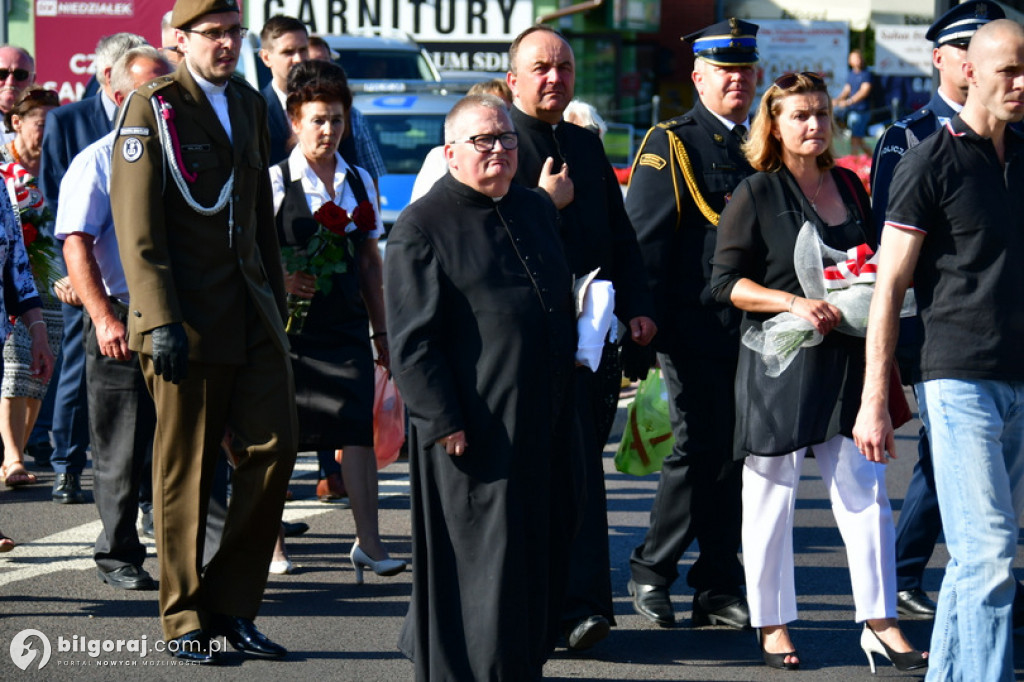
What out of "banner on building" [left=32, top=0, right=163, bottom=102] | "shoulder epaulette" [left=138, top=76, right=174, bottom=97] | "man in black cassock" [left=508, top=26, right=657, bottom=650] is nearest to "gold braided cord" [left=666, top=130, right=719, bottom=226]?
"man in black cassock" [left=508, top=26, right=657, bottom=650]

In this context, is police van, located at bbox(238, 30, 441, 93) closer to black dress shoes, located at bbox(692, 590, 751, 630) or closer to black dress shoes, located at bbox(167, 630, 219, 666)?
black dress shoes, located at bbox(692, 590, 751, 630)

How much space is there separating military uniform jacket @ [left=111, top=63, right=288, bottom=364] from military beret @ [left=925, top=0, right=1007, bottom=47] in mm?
2760

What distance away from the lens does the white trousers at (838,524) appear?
542 centimetres

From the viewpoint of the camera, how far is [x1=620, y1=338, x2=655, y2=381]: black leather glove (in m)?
6.09

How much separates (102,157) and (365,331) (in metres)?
1.37

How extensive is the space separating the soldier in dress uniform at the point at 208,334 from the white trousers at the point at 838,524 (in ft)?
5.49

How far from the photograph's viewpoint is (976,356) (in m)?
4.53

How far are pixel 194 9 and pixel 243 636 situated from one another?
7.27 feet

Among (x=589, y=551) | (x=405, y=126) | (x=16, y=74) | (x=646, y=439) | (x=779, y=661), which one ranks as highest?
(x=16, y=74)

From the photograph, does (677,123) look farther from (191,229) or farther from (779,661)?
(779,661)

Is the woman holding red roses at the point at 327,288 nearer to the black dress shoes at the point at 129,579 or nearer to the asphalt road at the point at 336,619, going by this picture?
the asphalt road at the point at 336,619

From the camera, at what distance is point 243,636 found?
18.6 feet

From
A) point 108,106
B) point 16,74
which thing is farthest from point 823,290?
point 16,74

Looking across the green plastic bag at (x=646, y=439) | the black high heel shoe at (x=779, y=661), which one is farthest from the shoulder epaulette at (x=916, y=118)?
the black high heel shoe at (x=779, y=661)
